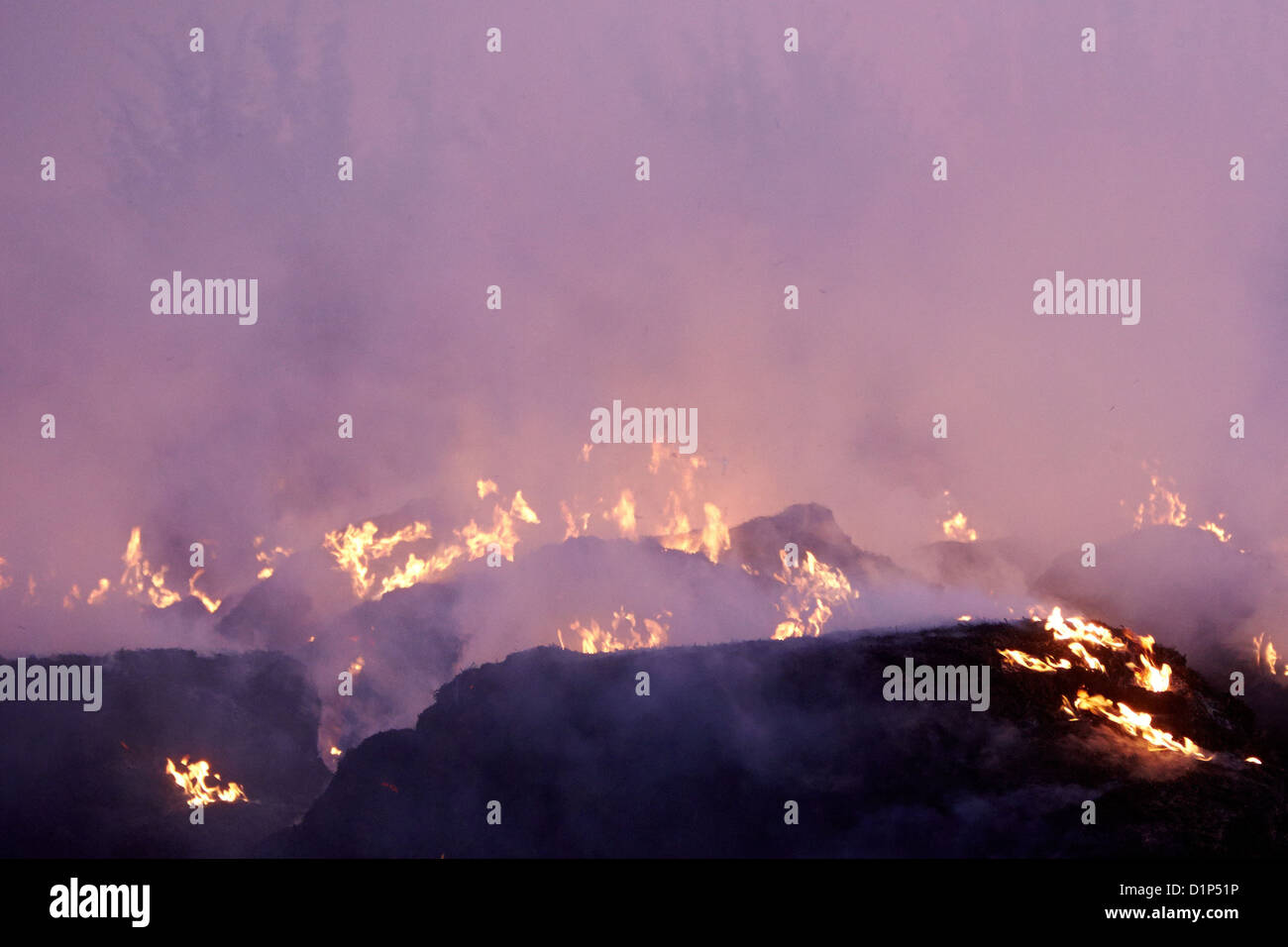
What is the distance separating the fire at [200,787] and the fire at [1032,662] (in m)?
70.2

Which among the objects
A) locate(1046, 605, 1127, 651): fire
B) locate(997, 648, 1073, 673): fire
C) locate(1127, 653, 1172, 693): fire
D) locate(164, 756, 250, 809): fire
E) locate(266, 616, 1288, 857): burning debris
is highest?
locate(1046, 605, 1127, 651): fire

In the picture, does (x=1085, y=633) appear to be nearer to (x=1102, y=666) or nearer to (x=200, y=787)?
(x=1102, y=666)

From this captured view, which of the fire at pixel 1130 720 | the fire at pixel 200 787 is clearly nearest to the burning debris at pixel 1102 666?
the fire at pixel 1130 720

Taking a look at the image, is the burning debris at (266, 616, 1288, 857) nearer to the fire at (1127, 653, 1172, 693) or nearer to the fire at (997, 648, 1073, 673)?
the fire at (997, 648, 1073, 673)

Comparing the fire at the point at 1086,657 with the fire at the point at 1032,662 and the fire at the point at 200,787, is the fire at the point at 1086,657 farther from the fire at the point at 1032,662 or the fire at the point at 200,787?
the fire at the point at 200,787

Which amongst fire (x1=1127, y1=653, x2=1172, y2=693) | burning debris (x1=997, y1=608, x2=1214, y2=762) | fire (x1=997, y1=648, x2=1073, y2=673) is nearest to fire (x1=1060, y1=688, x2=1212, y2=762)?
burning debris (x1=997, y1=608, x2=1214, y2=762)

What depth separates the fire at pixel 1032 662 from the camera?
156 ft

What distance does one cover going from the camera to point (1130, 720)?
147 ft

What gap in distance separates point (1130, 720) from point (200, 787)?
83.4 meters

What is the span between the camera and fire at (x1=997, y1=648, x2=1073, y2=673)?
47.7 m

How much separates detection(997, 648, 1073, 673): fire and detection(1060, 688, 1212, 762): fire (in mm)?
1640
